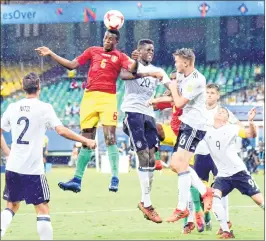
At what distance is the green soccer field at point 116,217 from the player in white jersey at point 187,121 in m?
0.65

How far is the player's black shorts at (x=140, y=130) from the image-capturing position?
1517 centimetres

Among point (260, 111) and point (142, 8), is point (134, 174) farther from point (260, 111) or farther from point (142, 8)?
point (142, 8)

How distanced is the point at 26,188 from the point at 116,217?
6.65 metres

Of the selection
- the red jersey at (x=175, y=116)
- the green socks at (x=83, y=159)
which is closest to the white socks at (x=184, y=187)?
the red jersey at (x=175, y=116)

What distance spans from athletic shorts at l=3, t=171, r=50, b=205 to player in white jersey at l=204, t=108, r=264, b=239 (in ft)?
10.6

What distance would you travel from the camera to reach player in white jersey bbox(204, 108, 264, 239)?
14.6 m

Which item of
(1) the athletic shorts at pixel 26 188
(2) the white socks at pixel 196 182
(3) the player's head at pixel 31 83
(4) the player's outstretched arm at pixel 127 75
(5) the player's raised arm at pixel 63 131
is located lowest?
(2) the white socks at pixel 196 182

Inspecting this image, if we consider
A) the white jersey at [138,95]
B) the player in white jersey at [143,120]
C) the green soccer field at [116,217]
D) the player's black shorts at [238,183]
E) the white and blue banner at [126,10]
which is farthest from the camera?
the white and blue banner at [126,10]

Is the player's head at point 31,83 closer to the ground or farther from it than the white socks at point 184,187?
farther from it

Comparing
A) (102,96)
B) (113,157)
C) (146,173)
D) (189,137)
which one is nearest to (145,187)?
(146,173)

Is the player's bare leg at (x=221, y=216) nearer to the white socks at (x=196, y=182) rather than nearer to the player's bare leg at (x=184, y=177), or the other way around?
the player's bare leg at (x=184, y=177)

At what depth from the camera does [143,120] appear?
15281 millimetres

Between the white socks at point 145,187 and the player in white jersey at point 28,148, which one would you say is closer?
the player in white jersey at point 28,148

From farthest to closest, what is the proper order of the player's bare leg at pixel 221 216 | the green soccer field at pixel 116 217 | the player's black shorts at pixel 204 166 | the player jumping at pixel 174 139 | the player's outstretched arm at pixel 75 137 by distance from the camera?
the player's black shorts at pixel 204 166
the player jumping at pixel 174 139
the green soccer field at pixel 116 217
the player's bare leg at pixel 221 216
the player's outstretched arm at pixel 75 137
